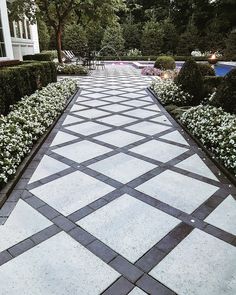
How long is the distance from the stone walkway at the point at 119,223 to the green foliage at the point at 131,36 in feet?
69.3

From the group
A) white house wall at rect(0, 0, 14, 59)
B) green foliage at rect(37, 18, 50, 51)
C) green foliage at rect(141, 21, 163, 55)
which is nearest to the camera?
white house wall at rect(0, 0, 14, 59)

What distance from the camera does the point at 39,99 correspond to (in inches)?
233

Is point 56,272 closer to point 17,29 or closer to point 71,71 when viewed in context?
point 71,71

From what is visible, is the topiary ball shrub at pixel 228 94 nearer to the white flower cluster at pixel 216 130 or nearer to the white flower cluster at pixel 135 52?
the white flower cluster at pixel 216 130

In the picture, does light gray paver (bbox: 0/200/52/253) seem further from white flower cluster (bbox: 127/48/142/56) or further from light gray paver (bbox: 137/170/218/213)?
white flower cluster (bbox: 127/48/142/56)

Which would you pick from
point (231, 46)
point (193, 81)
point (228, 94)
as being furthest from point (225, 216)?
point (231, 46)

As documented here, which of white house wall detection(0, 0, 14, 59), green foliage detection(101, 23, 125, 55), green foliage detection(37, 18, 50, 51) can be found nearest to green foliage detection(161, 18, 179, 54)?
green foliage detection(101, 23, 125, 55)

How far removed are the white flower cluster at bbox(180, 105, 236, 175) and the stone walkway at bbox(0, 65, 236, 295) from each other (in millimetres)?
198

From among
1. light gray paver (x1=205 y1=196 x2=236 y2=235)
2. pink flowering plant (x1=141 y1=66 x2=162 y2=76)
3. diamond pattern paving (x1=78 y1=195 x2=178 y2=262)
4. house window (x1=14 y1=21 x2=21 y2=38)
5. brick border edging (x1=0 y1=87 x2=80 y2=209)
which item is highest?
house window (x1=14 y1=21 x2=21 y2=38)

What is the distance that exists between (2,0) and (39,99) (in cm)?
519

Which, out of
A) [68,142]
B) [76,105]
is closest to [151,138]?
[68,142]

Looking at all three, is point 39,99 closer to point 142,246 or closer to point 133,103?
point 133,103

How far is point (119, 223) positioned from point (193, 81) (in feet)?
15.4

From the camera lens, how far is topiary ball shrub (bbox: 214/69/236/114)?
14.2ft
